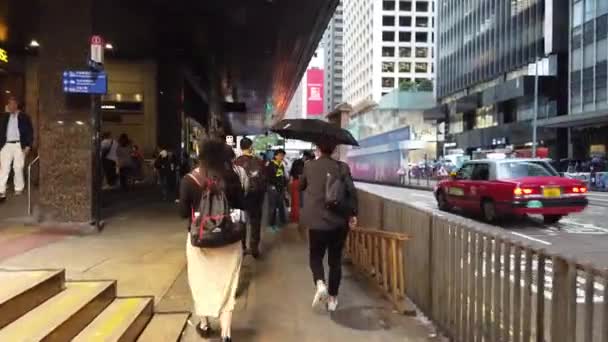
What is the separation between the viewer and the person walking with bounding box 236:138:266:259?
8406 millimetres

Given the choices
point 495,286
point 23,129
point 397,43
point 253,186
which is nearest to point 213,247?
point 495,286

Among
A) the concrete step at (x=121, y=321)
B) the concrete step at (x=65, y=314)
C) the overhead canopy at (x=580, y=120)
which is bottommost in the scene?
the concrete step at (x=121, y=321)

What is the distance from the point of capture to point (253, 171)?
8555 mm

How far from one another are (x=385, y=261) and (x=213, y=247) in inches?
113

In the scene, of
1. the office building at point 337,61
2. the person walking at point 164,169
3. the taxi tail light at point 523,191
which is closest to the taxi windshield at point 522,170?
the taxi tail light at point 523,191

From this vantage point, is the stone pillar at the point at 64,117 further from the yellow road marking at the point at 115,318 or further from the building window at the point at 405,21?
the building window at the point at 405,21

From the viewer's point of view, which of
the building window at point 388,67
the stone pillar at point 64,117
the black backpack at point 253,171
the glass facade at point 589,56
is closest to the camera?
the black backpack at point 253,171

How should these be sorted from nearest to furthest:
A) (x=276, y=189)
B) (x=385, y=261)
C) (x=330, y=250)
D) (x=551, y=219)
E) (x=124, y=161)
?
(x=330, y=250), (x=385, y=261), (x=276, y=189), (x=551, y=219), (x=124, y=161)

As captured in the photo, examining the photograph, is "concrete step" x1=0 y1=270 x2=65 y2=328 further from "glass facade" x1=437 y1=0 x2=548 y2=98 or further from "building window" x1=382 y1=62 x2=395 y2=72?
"building window" x1=382 y1=62 x2=395 y2=72

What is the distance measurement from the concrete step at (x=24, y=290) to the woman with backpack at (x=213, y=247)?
51.5 inches

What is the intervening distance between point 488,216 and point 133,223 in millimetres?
8741

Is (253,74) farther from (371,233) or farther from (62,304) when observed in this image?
(62,304)

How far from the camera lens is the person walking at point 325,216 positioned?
605 centimetres

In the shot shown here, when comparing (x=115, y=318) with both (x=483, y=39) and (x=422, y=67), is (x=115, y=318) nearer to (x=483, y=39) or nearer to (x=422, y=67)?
(x=483, y=39)
